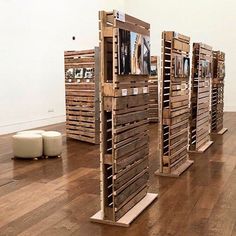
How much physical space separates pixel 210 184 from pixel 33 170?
2.40 m

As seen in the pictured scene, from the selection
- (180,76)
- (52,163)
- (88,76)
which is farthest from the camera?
(88,76)

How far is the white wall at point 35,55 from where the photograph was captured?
8.49 meters

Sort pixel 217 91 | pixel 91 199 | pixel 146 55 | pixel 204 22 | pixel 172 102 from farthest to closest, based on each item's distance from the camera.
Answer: pixel 204 22
pixel 217 91
pixel 172 102
pixel 91 199
pixel 146 55

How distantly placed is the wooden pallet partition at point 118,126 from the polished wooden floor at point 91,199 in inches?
7.0

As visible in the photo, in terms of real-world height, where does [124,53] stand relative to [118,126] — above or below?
above

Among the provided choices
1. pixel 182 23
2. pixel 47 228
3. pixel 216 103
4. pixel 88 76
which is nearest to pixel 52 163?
pixel 88 76

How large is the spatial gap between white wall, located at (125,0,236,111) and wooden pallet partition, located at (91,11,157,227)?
10356 millimetres

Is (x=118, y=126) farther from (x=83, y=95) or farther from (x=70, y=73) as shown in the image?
(x=70, y=73)

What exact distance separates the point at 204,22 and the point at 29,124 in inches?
302

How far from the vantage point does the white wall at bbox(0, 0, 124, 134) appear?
27.9ft

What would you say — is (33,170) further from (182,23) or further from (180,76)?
(182,23)

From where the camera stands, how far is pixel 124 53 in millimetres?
3270

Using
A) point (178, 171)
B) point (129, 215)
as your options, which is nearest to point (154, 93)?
point (178, 171)

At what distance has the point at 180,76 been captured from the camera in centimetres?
520
